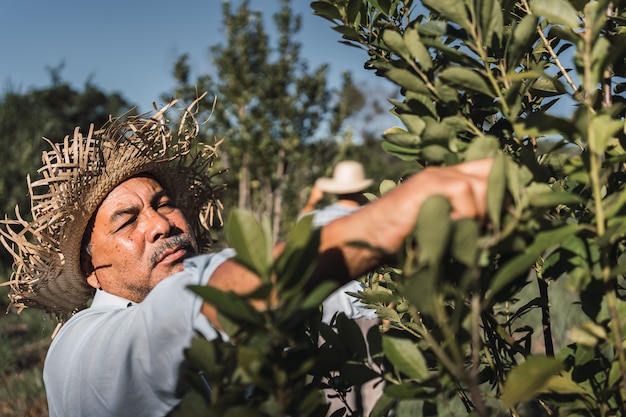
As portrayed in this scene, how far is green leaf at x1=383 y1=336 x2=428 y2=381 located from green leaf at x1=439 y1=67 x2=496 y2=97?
1.23ft

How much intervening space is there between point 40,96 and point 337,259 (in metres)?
22.9

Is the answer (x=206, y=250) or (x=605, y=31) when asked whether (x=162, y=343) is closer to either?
(x=605, y=31)

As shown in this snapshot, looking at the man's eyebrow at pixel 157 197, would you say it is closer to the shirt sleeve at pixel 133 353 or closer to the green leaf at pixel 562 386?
the shirt sleeve at pixel 133 353

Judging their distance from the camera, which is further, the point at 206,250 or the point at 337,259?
the point at 206,250

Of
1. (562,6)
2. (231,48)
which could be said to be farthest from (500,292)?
(231,48)

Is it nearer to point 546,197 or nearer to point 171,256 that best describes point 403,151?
point 546,197

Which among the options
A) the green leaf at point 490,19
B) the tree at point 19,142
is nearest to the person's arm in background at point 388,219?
the green leaf at point 490,19

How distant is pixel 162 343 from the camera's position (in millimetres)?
1002

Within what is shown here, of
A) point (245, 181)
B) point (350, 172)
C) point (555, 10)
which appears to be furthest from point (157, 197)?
point (245, 181)

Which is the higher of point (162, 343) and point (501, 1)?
point (501, 1)

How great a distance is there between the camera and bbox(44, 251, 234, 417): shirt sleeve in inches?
37.5

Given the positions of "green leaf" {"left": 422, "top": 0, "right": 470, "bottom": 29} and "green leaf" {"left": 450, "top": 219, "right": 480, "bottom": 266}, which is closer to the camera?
"green leaf" {"left": 450, "top": 219, "right": 480, "bottom": 266}

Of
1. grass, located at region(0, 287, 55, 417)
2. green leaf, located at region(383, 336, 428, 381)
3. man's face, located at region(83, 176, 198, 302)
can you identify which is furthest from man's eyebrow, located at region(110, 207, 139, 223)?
green leaf, located at region(383, 336, 428, 381)

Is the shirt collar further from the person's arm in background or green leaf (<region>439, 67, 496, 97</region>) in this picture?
green leaf (<region>439, 67, 496, 97</region>)
